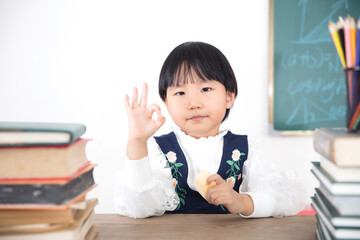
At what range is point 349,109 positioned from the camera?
0.56 meters

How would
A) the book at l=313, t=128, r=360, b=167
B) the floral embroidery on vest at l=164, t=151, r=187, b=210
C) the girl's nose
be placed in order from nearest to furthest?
the book at l=313, t=128, r=360, b=167, the girl's nose, the floral embroidery on vest at l=164, t=151, r=187, b=210

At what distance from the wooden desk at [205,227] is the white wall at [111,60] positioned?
1.39m

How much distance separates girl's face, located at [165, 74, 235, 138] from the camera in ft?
3.30

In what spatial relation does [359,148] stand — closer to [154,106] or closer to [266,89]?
[154,106]

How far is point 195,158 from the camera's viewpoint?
1.16m

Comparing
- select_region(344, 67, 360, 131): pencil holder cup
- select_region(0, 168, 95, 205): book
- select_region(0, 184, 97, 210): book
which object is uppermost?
select_region(344, 67, 360, 131): pencil holder cup

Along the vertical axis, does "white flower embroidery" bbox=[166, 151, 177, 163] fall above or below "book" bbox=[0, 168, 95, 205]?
below

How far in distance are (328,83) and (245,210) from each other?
1.57 metres

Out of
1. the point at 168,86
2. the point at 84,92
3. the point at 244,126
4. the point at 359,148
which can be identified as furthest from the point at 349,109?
the point at 84,92

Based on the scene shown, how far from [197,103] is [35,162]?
1.78ft

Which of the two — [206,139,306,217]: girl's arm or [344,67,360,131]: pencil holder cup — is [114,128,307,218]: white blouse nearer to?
[206,139,306,217]: girl's arm

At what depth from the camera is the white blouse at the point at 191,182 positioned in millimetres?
867

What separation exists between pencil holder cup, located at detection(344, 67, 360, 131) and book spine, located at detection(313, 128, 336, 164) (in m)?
0.05

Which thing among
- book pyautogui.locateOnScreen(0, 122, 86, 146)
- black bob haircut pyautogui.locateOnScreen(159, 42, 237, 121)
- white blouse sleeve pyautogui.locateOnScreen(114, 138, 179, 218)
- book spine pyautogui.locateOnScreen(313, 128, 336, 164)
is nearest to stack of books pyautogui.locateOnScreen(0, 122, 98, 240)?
book pyautogui.locateOnScreen(0, 122, 86, 146)
